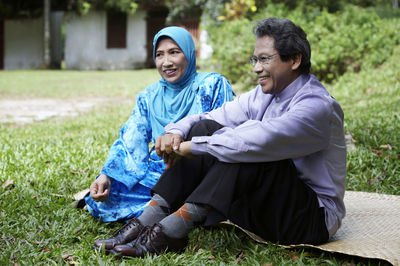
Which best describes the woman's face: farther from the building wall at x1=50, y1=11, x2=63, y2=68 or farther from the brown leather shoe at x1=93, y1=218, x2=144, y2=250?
the building wall at x1=50, y1=11, x2=63, y2=68

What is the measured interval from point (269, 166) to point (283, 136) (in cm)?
17

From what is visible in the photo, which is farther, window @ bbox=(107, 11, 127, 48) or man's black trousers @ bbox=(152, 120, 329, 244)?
window @ bbox=(107, 11, 127, 48)

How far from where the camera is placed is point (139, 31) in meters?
22.0

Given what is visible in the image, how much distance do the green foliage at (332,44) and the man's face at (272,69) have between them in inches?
272

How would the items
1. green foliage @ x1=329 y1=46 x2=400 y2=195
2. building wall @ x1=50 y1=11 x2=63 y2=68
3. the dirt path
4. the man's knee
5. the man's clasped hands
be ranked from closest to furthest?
the man's clasped hands → the man's knee → green foliage @ x1=329 y1=46 x2=400 y2=195 → the dirt path → building wall @ x1=50 y1=11 x2=63 y2=68

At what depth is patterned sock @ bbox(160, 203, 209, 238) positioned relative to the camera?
2559 millimetres

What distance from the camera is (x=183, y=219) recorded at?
259 centimetres

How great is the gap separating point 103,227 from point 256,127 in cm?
136

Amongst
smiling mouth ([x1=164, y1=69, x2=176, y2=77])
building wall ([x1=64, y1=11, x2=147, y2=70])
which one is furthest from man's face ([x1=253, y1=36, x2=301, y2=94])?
building wall ([x1=64, y1=11, x2=147, y2=70])

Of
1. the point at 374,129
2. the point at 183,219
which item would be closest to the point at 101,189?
the point at 183,219

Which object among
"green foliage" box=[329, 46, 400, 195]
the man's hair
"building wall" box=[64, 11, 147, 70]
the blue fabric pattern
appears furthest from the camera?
"building wall" box=[64, 11, 147, 70]

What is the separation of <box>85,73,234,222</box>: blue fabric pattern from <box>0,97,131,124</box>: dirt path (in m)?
5.19

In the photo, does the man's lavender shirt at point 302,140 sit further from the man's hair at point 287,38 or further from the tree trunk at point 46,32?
the tree trunk at point 46,32

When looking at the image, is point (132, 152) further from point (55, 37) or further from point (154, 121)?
point (55, 37)
